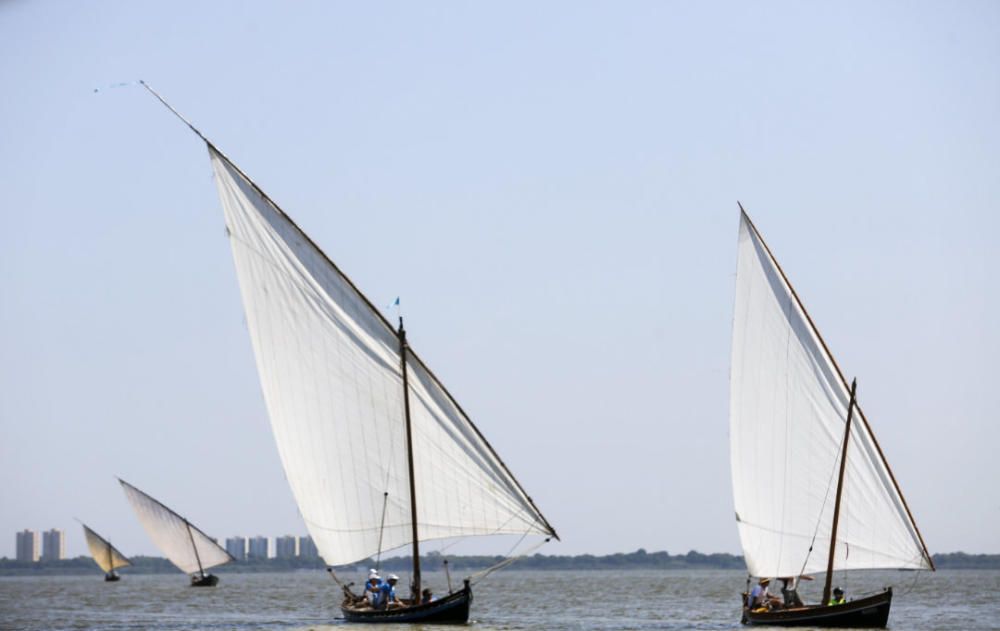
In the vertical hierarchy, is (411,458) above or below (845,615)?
above

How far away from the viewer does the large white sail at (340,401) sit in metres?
43.2

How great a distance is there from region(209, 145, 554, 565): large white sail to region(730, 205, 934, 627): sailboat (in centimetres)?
709

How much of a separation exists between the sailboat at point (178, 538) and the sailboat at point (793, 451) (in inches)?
3134

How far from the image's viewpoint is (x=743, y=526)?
43031 mm

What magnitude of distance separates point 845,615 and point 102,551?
367ft

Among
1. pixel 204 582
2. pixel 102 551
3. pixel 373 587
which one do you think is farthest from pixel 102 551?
pixel 373 587

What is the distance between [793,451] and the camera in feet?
141

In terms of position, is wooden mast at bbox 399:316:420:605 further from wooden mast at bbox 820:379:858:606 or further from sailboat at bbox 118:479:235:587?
sailboat at bbox 118:479:235:587

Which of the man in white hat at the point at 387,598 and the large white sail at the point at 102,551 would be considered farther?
the large white sail at the point at 102,551

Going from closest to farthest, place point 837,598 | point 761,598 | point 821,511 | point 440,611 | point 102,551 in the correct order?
point 837,598 → point 440,611 → point 821,511 → point 761,598 → point 102,551

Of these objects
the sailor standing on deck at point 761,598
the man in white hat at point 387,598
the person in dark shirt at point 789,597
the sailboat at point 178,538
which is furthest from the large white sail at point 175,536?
the person in dark shirt at point 789,597

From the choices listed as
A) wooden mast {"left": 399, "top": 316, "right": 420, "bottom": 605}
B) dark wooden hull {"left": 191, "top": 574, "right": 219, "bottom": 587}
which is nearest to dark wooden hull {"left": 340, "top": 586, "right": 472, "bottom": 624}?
wooden mast {"left": 399, "top": 316, "right": 420, "bottom": 605}

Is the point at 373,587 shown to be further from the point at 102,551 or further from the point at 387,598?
the point at 102,551

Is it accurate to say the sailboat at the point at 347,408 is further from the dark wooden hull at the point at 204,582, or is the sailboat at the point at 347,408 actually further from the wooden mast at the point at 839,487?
the dark wooden hull at the point at 204,582
